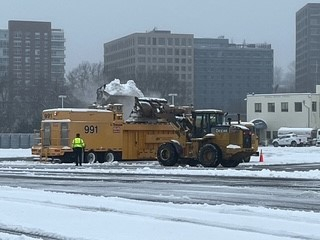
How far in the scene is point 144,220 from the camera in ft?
47.1

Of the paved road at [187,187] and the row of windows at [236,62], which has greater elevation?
the row of windows at [236,62]

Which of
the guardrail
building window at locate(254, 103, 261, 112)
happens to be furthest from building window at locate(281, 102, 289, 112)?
the guardrail

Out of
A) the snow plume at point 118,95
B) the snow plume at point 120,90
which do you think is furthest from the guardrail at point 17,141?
the snow plume at point 120,90

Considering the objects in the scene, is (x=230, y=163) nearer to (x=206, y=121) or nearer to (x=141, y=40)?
(x=206, y=121)

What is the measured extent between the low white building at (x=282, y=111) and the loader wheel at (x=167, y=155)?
64730 mm

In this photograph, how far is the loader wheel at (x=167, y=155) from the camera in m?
37.8

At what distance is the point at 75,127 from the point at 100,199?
79.6ft

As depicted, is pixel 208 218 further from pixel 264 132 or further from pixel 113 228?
pixel 264 132

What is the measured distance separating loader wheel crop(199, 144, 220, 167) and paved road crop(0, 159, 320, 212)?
25.2ft

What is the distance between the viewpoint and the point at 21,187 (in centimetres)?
2239

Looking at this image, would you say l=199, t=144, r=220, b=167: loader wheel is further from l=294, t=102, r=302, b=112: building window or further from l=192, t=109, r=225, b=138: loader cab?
l=294, t=102, r=302, b=112: building window

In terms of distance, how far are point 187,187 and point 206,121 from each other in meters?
16.0

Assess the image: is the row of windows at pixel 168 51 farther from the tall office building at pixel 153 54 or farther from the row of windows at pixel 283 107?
the row of windows at pixel 283 107

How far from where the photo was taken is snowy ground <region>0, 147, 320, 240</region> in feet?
41.9
